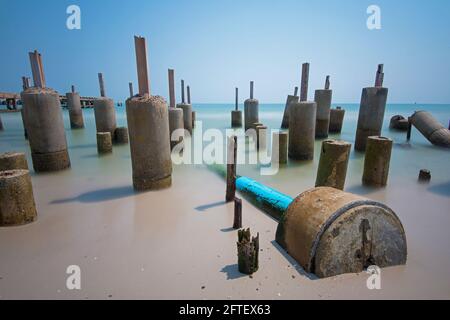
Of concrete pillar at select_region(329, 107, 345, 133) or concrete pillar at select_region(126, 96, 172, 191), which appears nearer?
concrete pillar at select_region(126, 96, 172, 191)

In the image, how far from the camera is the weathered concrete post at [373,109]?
9609 mm

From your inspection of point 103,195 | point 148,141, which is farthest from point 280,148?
point 103,195

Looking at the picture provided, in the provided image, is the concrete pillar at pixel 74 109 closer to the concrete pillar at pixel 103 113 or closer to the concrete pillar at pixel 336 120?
the concrete pillar at pixel 103 113

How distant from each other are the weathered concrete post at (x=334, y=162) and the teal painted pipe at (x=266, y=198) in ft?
4.20

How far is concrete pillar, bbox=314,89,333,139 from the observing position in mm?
13445

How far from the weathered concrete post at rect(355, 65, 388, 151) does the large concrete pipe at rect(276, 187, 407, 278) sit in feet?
26.3

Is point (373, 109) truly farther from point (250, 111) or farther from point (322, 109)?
point (250, 111)

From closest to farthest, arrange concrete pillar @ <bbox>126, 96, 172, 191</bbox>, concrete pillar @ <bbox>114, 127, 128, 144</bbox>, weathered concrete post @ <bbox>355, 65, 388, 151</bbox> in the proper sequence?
1. concrete pillar @ <bbox>126, 96, 172, 191</bbox>
2. weathered concrete post @ <bbox>355, 65, 388, 151</bbox>
3. concrete pillar @ <bbox>114, 127, 128, 144</bbox>

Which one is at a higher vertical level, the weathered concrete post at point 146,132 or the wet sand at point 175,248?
the weathered concrete post at point 146,132

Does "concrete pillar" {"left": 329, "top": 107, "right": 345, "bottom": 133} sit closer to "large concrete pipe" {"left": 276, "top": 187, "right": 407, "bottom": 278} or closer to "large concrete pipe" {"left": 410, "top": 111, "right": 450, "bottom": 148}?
"large concrete pipe" {"left": 410, "top": 111, "right": 450, "bottom": 148}

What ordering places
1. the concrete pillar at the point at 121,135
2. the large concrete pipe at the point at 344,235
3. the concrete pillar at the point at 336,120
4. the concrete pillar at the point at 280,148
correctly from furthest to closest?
the concrete pillar at the point at 336,120
the concrete pillar at the point at 121,135
the concrete pillar at the point at 280,148
the large concrete pipe at the point at 344,235

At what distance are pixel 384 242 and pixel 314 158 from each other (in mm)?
6822

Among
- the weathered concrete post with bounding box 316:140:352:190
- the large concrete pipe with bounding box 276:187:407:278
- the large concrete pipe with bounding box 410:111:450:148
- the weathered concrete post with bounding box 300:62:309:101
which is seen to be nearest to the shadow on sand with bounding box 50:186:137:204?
the large concrete pipe with bounding box 276:187:407:278

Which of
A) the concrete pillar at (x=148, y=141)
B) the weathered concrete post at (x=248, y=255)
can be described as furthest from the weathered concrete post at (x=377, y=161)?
the concrete pillar at (x=148, y=141)
